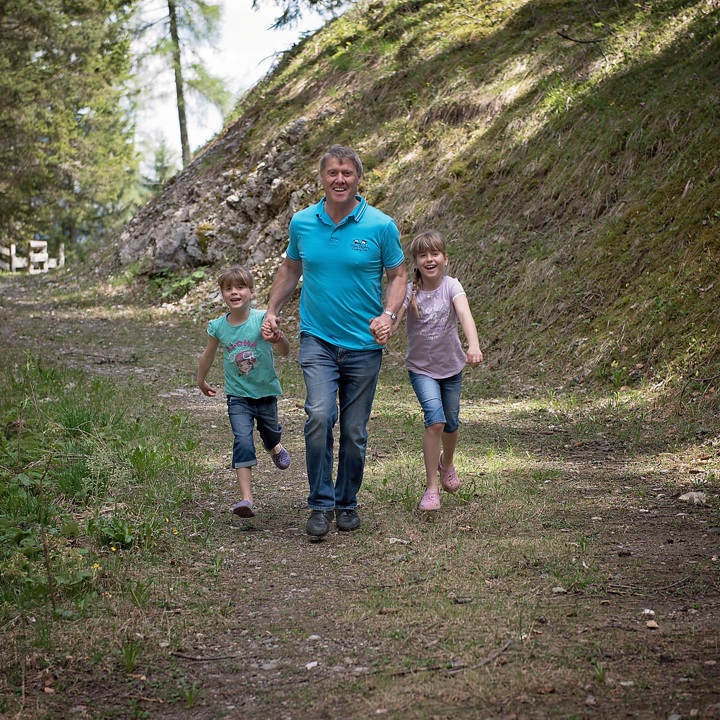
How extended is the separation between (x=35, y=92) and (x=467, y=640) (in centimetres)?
3284

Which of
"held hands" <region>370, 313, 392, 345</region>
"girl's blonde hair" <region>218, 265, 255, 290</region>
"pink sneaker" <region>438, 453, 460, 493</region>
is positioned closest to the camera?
"held hands" <region>370, 313, 392, 345</region>

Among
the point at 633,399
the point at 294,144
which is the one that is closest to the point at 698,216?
the point at 633,399

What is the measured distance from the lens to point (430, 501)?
19.4ft

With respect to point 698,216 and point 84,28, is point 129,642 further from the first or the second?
point 84,28

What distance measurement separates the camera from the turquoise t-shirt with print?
19.9 ft

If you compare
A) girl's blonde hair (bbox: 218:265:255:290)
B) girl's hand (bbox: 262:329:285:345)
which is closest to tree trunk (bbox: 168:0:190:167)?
girl's blonde hair (bbox: 218:265:255:290)

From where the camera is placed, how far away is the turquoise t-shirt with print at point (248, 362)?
6.06m

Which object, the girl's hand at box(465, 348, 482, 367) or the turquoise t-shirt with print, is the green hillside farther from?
the turquoise t-shirt with print

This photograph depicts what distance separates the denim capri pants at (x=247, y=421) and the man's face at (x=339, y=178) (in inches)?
61.5

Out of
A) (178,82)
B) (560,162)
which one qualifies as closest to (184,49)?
(178,82)

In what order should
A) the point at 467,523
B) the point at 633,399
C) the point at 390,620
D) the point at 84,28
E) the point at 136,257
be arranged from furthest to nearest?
the point at 84,28
the point at 136,257
the point at 633,399
the point at 467,523
the point at 390,620

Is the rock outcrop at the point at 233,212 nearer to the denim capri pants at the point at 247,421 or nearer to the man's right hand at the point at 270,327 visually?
the denim capri pants at the point at 247,421

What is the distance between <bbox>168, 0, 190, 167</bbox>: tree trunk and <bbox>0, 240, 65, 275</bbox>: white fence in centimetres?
1285

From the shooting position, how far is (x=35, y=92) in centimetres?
3219
